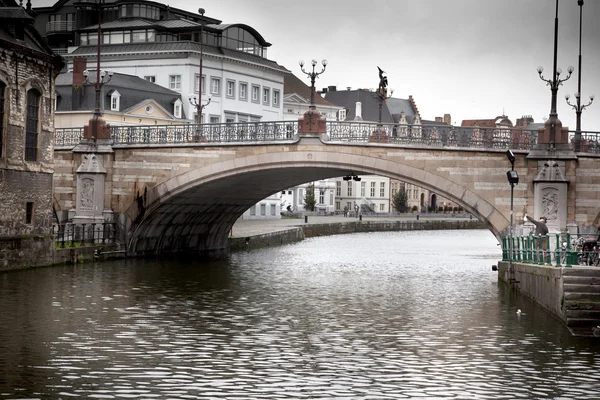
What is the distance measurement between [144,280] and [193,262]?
10456 mm

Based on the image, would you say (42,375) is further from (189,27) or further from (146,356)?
(189,27)

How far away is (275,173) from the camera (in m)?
46.8

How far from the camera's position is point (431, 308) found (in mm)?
30672

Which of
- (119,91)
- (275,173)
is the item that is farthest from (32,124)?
(119,91)

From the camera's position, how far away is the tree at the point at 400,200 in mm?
124356

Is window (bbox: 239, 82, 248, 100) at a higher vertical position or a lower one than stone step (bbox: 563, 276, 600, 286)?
higher

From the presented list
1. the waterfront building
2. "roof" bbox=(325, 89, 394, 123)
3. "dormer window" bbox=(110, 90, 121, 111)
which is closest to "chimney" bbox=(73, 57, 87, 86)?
"dormer window" bbox=(110, 90, 121, 111)

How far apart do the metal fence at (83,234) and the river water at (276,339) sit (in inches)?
117

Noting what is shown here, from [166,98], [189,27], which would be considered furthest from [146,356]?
[189,27]

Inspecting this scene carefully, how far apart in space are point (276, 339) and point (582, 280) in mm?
6454

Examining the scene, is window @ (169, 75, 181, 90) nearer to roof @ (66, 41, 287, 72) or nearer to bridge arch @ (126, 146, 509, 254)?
roof @ (66, 41, 287, 72)

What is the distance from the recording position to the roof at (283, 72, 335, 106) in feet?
355

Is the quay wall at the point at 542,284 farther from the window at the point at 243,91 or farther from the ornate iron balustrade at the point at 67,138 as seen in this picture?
the window at the point at 243,91

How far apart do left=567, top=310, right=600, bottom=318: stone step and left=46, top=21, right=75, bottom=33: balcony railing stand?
6989 cm
